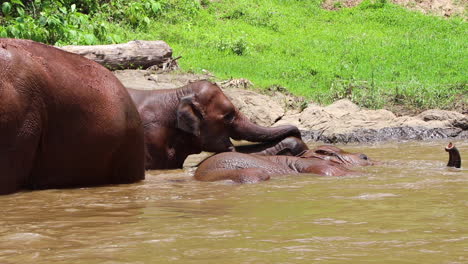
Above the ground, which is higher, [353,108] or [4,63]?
[4,63]

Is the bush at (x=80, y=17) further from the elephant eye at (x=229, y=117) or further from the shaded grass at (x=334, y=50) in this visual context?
the elephant eye at (x=229, y=117)

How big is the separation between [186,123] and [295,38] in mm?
13912

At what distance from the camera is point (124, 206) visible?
17.1ft

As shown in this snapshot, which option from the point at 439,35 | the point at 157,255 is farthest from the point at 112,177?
the point at 439,35

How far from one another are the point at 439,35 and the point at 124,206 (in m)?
18.9

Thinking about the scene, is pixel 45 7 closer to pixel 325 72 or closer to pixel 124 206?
pixel 325 72

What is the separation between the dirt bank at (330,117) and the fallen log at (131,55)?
0.42 m

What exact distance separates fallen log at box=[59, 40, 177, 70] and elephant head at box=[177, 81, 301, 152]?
19.7 ft

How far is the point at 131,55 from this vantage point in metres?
15.0

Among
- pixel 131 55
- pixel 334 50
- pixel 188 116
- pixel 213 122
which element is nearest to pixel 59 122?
pixel 188 116

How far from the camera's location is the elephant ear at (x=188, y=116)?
8.31 meters

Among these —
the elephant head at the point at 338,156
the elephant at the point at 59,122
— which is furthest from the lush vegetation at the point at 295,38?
the elephant at the point at 59,122

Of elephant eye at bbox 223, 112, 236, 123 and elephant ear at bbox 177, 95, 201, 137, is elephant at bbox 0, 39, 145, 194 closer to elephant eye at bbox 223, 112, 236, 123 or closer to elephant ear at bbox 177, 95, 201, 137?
elephant ear at bbox 177, 95, 201, 137

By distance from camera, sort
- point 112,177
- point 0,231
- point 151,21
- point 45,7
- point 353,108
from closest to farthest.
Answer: point 0,231, point 112,177, point 353,108, point 45,7, point 151,21
